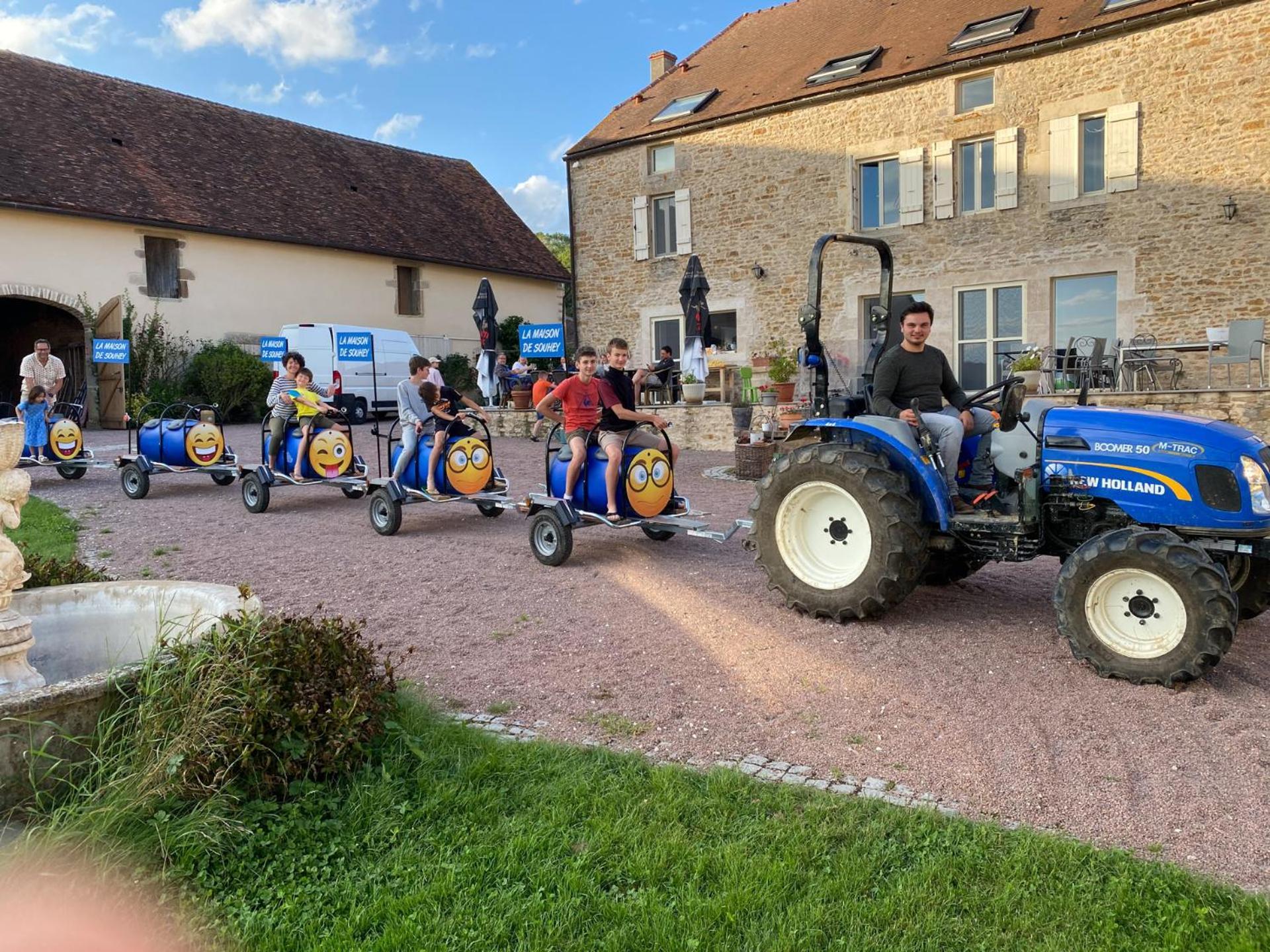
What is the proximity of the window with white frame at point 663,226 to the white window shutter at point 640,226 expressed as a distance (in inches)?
9.6

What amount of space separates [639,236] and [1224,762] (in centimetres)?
1843

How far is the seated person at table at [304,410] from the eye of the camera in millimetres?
10117

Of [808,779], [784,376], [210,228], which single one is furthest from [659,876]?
[210,228]

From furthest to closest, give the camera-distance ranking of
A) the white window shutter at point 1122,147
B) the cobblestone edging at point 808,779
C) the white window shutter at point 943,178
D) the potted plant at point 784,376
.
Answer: the white window shutter at point 943,178, the white window shutter at point 1122,147, the potted plant at point 784,376, the cobblestone edging at point 808,779

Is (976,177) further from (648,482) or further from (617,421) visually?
(648,482)

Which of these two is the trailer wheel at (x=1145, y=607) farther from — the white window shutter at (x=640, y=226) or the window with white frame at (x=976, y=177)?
the white window shutter at (x=640, y=226)

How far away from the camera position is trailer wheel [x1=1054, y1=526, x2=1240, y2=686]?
4.09 metres

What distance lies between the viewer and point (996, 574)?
22.1 ft

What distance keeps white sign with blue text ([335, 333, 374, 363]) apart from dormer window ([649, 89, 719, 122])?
11.6m

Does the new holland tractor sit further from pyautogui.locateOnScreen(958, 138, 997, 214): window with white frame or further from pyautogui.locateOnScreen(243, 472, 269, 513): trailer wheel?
pyautogui.locateOnScreen(958, 138, 997, 214): window with white frame

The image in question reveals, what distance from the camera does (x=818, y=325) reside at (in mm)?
5961

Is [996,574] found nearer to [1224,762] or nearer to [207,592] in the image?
[1224,762]

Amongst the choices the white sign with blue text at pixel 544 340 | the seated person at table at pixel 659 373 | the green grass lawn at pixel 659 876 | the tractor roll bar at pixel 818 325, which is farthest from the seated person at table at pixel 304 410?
the green grass lawn at pixel 659 876

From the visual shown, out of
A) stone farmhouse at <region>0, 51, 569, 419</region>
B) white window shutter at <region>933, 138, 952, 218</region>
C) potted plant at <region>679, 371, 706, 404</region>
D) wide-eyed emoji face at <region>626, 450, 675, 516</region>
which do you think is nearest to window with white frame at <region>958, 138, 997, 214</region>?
white window shutter at <region>933, 138, 952, 218</region>
